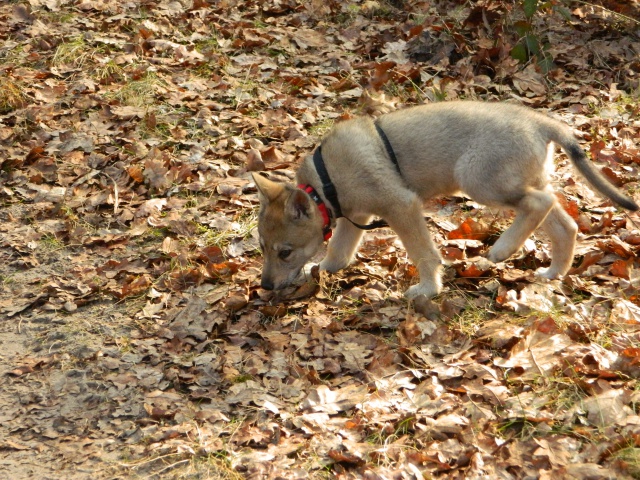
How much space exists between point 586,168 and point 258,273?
248 centimetres

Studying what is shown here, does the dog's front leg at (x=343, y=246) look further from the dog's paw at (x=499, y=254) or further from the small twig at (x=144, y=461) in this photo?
the small twig at (x=144, y=461)

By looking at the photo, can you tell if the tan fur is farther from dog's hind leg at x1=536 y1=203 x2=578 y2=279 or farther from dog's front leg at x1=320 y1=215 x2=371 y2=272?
dog's front leg at x1=320 y1=215 x2=371 y2=272

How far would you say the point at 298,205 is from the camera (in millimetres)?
5352

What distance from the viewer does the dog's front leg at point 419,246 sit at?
208 inches

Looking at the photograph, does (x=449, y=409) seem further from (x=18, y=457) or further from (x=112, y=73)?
(x=112, y=73)

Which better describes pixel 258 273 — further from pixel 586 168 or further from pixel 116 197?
pixel 586 168

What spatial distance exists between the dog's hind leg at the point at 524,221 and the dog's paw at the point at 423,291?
0.46 metres

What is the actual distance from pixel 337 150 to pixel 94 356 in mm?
2196

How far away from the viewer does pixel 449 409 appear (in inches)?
159

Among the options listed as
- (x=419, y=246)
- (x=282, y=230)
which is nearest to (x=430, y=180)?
(x=419, y=246)

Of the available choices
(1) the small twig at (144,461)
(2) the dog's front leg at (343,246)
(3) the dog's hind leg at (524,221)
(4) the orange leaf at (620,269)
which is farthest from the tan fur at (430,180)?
(1) the small twig at (144,461)

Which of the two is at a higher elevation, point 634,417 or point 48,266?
point 634,417

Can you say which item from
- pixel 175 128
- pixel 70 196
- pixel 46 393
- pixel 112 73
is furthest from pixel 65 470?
pixel 112 73

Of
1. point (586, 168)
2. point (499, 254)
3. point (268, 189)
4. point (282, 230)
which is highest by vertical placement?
point (586, 168)
